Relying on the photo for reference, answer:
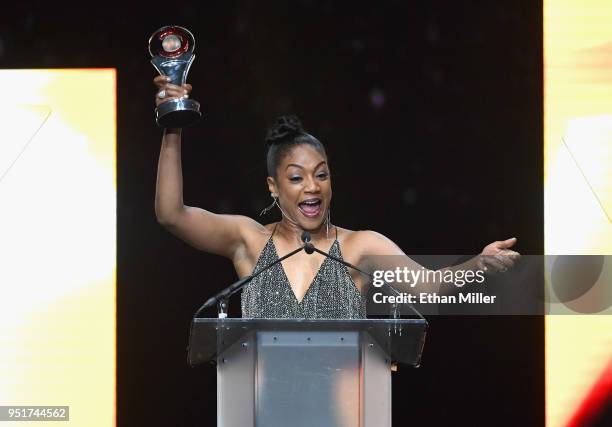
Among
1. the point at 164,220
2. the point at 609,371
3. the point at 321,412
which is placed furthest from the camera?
the point at 609,371

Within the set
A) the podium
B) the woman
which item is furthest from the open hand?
the woman

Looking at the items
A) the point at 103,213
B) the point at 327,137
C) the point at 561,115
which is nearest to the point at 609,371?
the point at 561,115

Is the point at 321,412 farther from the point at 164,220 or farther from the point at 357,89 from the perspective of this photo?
the point at 357,89

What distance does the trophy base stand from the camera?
3.26 metres

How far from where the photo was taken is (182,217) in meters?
3.79

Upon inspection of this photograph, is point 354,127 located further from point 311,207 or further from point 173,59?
point 173,59

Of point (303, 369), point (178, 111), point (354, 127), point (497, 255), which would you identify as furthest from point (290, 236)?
point (303, 369)

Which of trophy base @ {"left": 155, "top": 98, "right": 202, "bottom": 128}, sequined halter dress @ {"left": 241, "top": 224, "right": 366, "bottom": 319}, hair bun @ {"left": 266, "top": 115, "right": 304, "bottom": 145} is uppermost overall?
hair bun @ {"left": 266, "top": 115, "right": 304, "bottom": 145}

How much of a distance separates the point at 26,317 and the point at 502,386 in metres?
2.03

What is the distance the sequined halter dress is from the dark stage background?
2.15 ft

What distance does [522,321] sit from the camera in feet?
14.5

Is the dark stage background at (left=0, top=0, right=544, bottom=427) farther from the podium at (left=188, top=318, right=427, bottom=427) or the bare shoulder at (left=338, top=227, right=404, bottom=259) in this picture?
the podium at (left=188, top=318, right=427, bottom=427)

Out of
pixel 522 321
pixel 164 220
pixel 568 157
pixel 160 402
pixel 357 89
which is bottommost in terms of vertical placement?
pixel 160 402

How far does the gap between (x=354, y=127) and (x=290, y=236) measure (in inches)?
25.7
